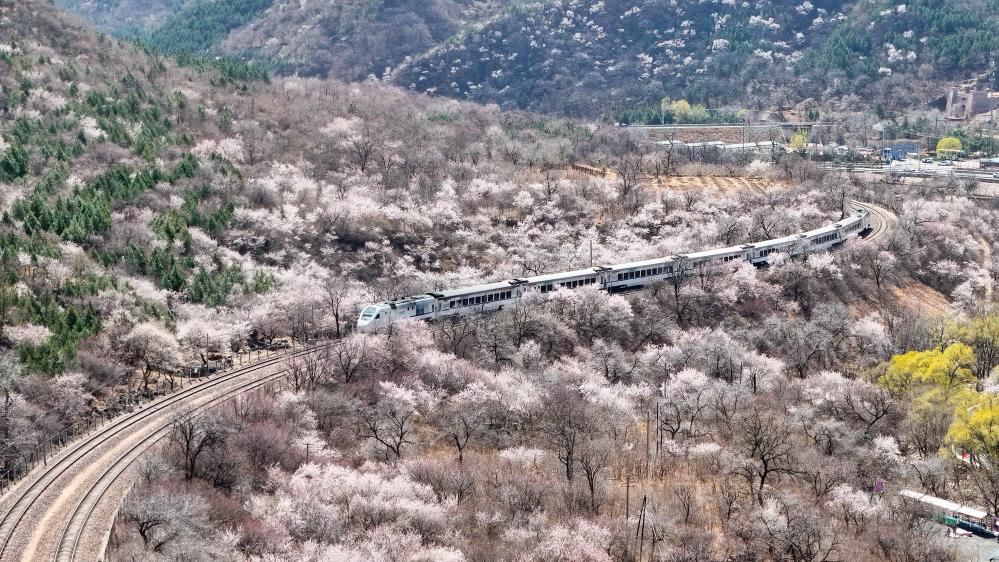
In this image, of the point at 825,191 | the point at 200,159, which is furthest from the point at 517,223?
the point at 825,191

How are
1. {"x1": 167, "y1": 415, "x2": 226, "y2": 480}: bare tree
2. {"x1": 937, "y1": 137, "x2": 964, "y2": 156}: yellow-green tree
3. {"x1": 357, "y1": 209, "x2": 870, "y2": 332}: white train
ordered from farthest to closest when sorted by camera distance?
{"x1": 937, "y1": 137, "x2": 964, "y2": 156}: yellow-green tree
{"x1": 357, "y1": 209, "x2": 870, "y2": 332}: white train
{"x1": 167, "y1": 415, "x2": 226, "y2": 480}: bare tree

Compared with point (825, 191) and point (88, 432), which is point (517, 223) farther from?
point (88, 432)

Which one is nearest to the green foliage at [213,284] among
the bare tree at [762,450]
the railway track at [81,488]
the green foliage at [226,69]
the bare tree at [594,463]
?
the railway track at [81,488]

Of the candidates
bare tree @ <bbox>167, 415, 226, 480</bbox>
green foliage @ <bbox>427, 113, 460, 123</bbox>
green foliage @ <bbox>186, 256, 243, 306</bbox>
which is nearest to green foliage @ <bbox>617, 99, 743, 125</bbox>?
green foliage @ <bbox>427, 113, 460, 123</bbox>

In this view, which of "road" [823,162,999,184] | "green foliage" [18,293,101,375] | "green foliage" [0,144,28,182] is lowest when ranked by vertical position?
"road" [823,162,999,184]

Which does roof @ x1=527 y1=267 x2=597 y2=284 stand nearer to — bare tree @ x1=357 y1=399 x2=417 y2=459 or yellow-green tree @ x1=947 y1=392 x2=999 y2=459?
bare tree @ x1=357 y1=399 x2=417 y2=459

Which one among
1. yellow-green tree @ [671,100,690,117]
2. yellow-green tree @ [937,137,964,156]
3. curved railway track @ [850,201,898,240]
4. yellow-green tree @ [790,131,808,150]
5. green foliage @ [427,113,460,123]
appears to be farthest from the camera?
yellow-green tree @ [671,100,690,117]
